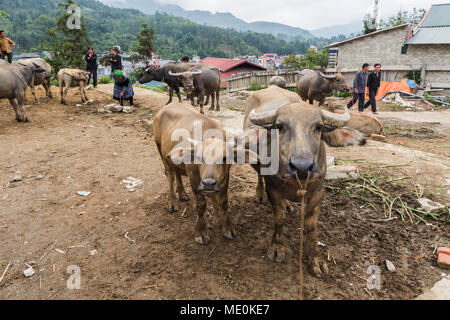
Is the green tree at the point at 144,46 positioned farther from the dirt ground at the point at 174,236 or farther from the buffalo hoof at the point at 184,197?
the buffalo hoof at the point at 184,197

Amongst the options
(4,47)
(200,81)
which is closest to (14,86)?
(4,47)

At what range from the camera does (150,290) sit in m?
2.93

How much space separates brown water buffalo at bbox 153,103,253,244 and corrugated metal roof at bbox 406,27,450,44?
16831mm

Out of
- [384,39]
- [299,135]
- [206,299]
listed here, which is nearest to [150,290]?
[206,299]

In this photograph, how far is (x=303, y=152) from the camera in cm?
250

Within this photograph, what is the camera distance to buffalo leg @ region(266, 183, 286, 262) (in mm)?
3268

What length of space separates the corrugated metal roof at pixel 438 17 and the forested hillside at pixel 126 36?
5636 centimetres

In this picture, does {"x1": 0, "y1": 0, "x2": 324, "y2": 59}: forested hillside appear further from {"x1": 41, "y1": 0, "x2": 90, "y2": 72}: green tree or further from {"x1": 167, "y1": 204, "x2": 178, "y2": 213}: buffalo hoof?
{"x1": 167, "y1": 204, "x2": 178, "y2": 213}: buffalo hoof

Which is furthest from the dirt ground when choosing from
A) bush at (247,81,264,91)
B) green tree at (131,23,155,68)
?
green tree at (131,23,155,68)

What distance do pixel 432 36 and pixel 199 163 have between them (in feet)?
61.2

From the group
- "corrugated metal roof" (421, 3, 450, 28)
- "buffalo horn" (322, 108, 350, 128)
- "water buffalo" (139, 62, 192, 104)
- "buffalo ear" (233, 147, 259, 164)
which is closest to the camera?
"buffalo horn" (322, 108, 350, 128)

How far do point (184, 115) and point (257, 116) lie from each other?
160cm

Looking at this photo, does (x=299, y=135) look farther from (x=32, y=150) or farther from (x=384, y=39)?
(x=384, y=39)

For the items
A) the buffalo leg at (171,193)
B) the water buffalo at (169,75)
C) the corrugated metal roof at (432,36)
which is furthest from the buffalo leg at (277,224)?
the corrugated metal roof at (432,36)
